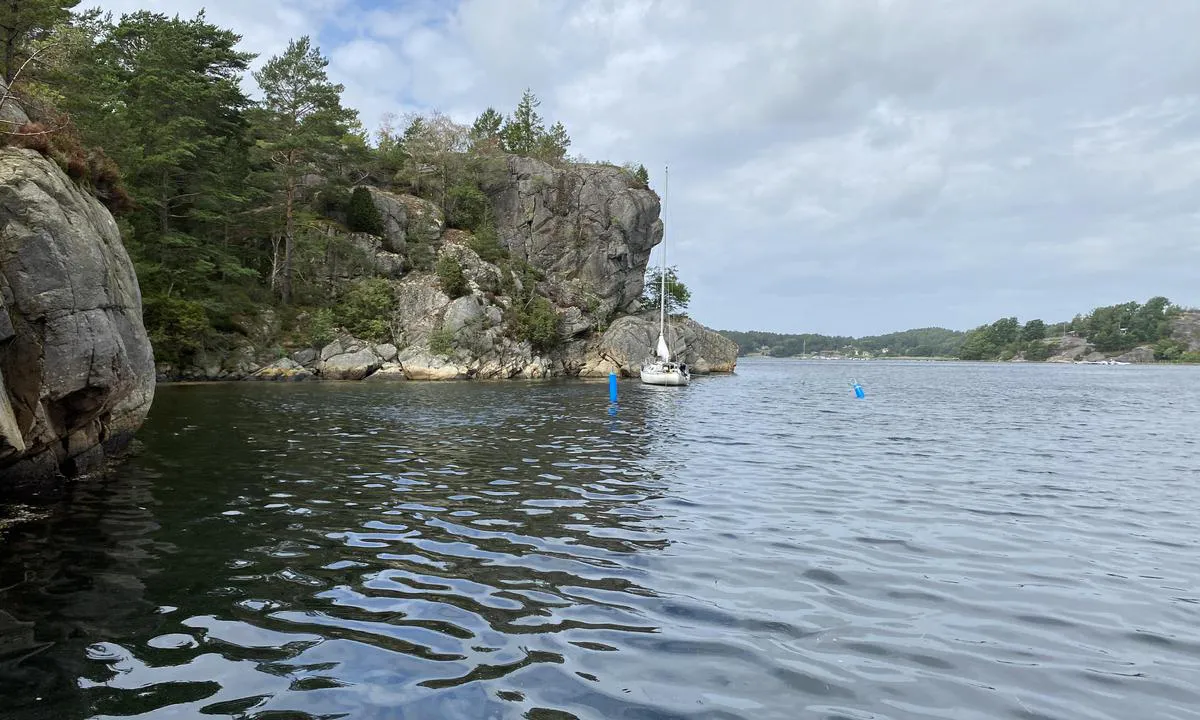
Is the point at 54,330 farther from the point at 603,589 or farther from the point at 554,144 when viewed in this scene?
the point at 554,144

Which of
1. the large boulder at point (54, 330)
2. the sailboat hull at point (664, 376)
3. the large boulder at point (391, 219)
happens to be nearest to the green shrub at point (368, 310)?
the large boulder at point (391, 219)

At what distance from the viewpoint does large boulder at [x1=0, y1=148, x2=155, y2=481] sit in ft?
32.9

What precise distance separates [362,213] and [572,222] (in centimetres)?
2557

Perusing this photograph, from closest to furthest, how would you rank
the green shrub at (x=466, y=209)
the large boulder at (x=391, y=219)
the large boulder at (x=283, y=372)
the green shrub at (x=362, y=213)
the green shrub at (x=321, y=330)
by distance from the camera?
the large boulder at (x=283, y=372) < the green shrub at (x=321, y=330) < the green shrub at (x=362, y=213) < the large boulder at (x=391, y=219) < the green shrub at (x=466, y=209)

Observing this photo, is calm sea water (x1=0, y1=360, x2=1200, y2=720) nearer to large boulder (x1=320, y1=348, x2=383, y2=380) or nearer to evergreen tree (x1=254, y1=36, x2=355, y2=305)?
large boulder (x1=320, y1=348, x2=383, y2=380)

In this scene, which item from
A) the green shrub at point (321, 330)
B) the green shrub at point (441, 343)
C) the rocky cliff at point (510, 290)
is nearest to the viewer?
the green shrub at point (321, 330)

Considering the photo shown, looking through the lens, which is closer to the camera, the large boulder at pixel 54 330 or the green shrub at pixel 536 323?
the large boulder at pixel 54 330

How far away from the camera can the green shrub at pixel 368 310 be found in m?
52.2

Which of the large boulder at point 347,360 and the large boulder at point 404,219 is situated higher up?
the large boulder at point 404,219

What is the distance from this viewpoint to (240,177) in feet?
160

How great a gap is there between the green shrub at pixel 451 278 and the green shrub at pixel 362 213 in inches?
303

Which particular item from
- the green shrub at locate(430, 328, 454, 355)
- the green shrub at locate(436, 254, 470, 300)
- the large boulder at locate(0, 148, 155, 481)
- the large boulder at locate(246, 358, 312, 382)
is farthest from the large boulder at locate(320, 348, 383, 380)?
the large boulder at locate(0, 148, 155, 481)

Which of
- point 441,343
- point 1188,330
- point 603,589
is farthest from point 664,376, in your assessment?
point 1188,330

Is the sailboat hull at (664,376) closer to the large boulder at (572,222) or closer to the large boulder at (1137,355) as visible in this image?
the large boulder at (572,222)
